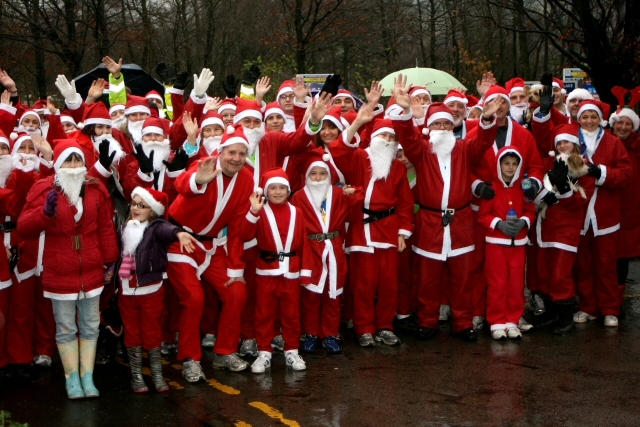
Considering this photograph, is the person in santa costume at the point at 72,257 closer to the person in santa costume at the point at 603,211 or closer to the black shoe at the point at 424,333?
the black shoe at the point at 424,333

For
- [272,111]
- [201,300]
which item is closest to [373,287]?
[201,300]

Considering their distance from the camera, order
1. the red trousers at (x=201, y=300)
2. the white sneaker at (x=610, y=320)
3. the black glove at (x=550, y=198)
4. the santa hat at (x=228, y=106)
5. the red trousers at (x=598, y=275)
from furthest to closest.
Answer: the santa hat at (x=228, y=106)
the red trousers at (x=598, y=275)
the white sneaker at (x=610, y=320)
the black glove at (x=550, y=198)
the red trousers at (x=201, y=300)

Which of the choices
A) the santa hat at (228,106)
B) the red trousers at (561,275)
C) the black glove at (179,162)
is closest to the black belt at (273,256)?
the black glove at (179,162)

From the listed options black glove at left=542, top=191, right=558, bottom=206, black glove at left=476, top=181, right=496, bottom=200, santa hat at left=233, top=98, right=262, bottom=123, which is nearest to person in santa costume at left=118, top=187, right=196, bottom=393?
santa hat at left=233, top=98, right=262, bottom=123

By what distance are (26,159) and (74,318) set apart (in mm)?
1669

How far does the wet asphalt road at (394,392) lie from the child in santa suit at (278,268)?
0.31 metres

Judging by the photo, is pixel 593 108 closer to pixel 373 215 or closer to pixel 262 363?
pixel 373 215

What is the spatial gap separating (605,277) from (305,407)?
4.13m

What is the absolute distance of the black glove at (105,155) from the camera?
25.5 ft

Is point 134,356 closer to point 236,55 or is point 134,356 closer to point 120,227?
point 120,227

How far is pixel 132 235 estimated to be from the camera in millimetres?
7355

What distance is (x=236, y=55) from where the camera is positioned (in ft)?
111

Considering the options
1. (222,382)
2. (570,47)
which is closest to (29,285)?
(222,382)

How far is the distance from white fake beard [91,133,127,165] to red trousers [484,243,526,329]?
12.1 ft
